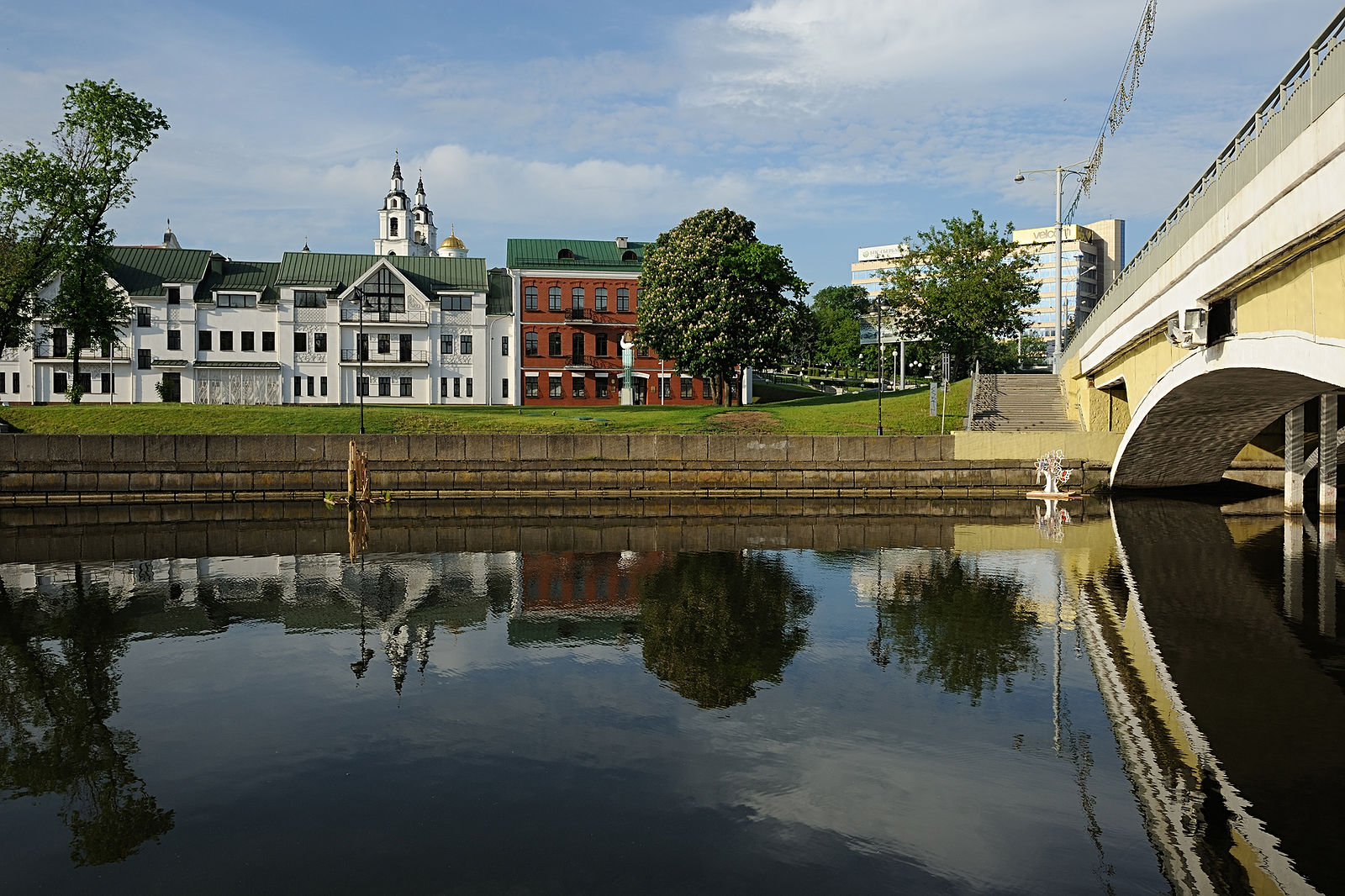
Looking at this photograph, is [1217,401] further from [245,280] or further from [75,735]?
[245,280]

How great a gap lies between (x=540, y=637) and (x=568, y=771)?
5.98 m

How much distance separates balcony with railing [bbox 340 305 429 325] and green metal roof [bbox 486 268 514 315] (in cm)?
483

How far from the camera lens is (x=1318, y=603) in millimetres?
17781

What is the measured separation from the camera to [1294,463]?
3078 centimetres

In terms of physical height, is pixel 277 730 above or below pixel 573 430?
below

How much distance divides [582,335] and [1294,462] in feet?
164

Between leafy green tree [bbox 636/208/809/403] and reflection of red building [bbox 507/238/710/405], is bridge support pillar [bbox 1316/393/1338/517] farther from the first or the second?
reflection of red building [bbox 507/238/710/405]

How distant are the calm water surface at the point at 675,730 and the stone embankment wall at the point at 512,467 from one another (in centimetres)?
1727

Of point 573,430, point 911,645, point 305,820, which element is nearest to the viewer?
point 305,820

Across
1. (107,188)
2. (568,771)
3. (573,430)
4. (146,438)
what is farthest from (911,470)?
(107,188)

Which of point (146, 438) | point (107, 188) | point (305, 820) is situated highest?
point (107, 188)

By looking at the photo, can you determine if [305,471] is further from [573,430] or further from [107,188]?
[107,188]

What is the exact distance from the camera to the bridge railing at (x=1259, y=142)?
13.8 metres

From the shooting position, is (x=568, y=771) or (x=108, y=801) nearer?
(x=108, y=801)
